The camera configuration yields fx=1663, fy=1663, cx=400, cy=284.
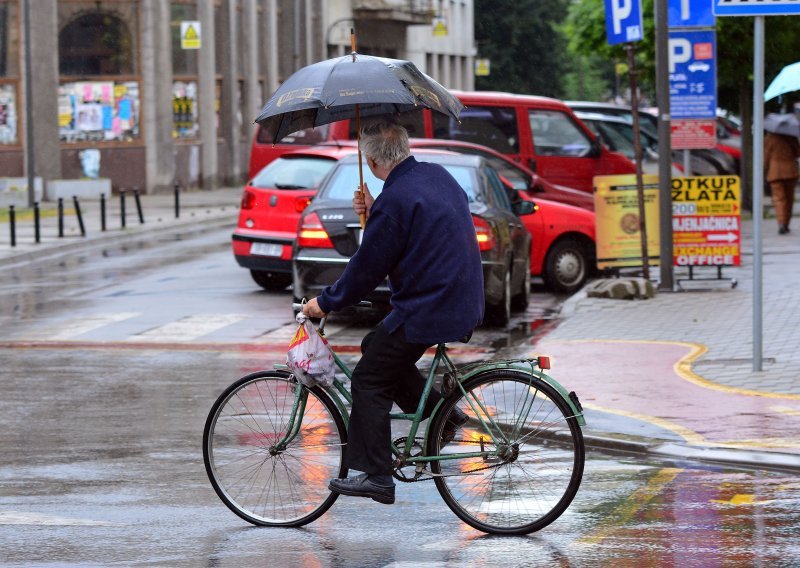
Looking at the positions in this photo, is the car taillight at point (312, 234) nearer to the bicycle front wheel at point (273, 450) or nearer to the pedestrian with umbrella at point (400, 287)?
the bicycle front wheel at point (273, 450)

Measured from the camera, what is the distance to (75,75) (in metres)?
38.7

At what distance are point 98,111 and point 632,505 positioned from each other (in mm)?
33187

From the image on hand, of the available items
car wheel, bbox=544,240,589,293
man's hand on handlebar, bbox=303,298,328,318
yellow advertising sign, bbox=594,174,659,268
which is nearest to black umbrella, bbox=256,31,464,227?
man's hand on handlebar, bbox=303,298,328,318

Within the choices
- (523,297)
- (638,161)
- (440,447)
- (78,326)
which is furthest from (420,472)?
(638,161)

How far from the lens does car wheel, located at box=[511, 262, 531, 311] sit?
15766 millimetres

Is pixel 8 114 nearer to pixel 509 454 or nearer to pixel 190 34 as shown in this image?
pixel 190 34

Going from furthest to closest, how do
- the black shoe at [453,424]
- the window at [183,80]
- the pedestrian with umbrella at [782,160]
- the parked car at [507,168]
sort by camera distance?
the window at [183,80]
the pedestrian with umbrella at [782,160]
the parked car at [507,168]
the black shoe at [453,424]

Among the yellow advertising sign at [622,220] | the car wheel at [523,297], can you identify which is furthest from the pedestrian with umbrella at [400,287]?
the yellow advertising sign at [622,220]

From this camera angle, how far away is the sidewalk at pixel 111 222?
23969 millimetres

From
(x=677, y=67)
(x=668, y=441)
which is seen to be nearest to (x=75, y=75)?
(x=677, y=67)

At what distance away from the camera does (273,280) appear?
1795cm

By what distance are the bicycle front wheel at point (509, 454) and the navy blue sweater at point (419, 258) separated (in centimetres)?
31

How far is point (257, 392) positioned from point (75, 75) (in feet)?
108

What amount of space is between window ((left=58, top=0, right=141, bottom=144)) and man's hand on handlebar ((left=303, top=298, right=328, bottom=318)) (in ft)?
108
